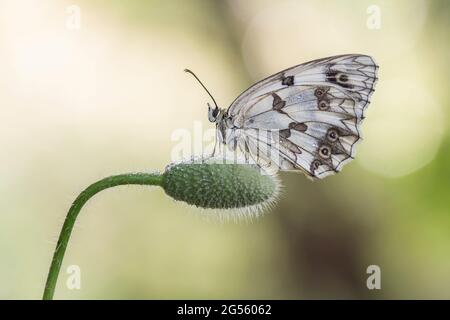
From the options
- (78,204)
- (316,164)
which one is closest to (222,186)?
(78,204)

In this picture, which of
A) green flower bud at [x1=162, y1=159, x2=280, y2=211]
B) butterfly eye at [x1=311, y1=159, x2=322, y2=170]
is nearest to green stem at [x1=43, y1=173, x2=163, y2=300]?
green flower bud at [x1=162, y1=159, x2=280, y2=211]

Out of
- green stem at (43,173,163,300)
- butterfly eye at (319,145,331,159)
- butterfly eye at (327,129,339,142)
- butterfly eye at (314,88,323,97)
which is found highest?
butterfly eye at (314,88,323,97)

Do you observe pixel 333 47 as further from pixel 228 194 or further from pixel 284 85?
pixel 228 194

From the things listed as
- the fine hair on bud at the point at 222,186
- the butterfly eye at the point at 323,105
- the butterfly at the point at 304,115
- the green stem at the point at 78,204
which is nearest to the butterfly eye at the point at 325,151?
the butterfly at the point at 304,115

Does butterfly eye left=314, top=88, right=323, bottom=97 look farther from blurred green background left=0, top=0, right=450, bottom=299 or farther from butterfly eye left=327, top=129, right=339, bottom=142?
blurred green background left=0, top=0, right=450, bottom=299

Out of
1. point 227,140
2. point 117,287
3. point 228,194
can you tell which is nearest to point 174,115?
point 117,287

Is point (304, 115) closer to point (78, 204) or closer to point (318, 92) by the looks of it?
point (318, 92)
